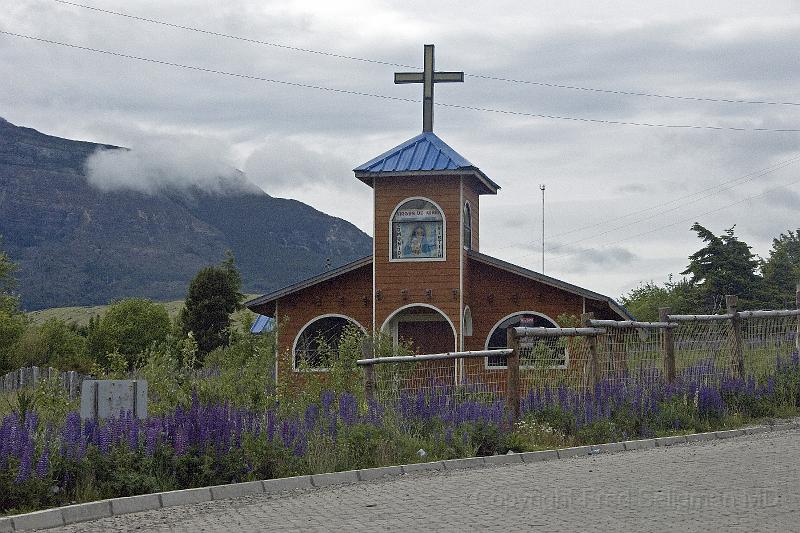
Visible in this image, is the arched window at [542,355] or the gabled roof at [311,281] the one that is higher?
the gabled roof at [311,281]

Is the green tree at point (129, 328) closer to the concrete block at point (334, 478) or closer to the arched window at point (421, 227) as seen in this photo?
the arched window at point (421, 227)

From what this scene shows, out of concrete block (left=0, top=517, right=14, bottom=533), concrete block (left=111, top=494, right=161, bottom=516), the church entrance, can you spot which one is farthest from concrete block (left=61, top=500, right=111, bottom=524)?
the church entrance

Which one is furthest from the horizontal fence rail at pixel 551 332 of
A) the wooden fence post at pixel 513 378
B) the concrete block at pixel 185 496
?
the concrete block at pixel 185 496

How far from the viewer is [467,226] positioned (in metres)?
34.0

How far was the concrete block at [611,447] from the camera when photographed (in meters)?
16.4

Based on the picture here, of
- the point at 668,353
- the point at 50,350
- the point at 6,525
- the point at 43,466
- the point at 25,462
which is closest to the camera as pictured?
the point at 6,525

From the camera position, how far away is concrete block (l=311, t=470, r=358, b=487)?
43.5 ft

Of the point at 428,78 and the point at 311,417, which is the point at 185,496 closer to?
the point at 311,417

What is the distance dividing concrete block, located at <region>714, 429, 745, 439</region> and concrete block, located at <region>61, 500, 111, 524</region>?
33.4 ft

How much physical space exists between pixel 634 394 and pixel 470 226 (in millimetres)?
15997

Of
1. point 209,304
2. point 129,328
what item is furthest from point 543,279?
point 129,328

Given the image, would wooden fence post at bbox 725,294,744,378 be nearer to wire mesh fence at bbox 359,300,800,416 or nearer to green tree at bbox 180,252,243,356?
wire mesh fence at bbox 359,300,800,416

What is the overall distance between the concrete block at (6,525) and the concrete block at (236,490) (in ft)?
7.77

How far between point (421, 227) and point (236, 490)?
20.9 metres
